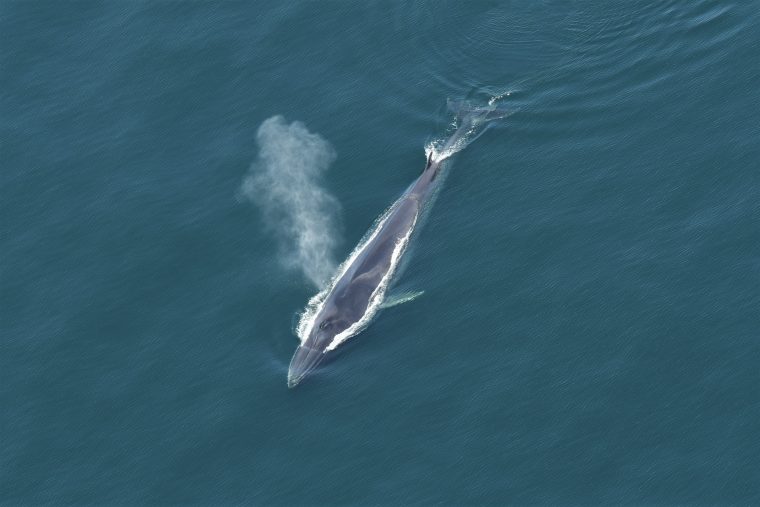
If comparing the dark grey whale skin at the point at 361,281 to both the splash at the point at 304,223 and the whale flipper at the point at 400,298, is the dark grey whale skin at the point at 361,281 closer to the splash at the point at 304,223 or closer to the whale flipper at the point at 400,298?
the whale flipper at the point at 400,298

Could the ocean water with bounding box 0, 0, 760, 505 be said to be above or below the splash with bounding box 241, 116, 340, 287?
below

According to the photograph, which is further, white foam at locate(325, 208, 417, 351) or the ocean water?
white foam at locate(325, 208, 417, 351)

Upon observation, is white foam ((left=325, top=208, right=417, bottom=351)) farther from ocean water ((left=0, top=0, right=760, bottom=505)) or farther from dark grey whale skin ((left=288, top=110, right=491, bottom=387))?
ocean water ((left=0, top=0, right=760, bottom=505))

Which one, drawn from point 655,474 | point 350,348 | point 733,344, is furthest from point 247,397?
point 733,344

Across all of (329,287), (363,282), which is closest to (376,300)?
(363,282)

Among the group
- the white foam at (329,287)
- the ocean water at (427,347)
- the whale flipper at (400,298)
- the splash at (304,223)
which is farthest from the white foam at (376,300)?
the splash at (304,223)

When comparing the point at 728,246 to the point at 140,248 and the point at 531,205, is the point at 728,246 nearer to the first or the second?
the point at 531,205

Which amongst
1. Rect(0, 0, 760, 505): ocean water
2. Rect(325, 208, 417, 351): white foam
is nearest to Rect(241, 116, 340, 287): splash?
Rect(0, 0, 760, 505): ocean water
